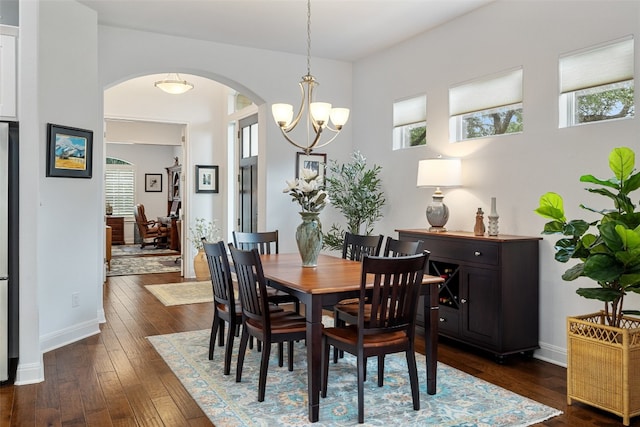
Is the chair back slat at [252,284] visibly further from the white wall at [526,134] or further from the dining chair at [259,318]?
the white wall at [526,134]

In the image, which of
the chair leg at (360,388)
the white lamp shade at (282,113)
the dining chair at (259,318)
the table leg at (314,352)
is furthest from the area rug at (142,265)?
the chair leg at (360,388)

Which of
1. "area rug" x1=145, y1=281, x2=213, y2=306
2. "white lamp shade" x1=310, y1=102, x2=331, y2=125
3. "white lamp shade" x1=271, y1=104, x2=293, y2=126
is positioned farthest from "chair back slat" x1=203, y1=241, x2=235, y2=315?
"area rug" x1=145, y1=281, x2=213, y2=306

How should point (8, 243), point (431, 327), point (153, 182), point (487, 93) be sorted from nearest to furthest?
point (431, 327) < point (8, 243) < point (487, 93) < point (153, 182)

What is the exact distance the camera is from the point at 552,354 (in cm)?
391

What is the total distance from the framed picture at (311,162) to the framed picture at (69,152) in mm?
2461

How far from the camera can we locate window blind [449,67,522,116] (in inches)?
170

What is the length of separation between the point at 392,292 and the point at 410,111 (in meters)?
3.27

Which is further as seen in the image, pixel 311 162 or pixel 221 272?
pixel 311 162

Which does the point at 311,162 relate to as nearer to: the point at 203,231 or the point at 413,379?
the point at 203,231

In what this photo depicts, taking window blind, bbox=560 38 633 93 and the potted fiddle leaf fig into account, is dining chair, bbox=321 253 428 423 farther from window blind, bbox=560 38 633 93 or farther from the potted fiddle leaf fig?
window blind, bbox=560 38 633 93

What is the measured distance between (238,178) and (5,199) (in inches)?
178

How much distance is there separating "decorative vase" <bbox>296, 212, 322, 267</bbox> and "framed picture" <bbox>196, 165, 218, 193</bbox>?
4741 mm

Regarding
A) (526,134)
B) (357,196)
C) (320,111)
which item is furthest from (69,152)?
(526,134)

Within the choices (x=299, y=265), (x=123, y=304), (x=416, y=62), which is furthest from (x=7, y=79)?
(x=416, y=62)
